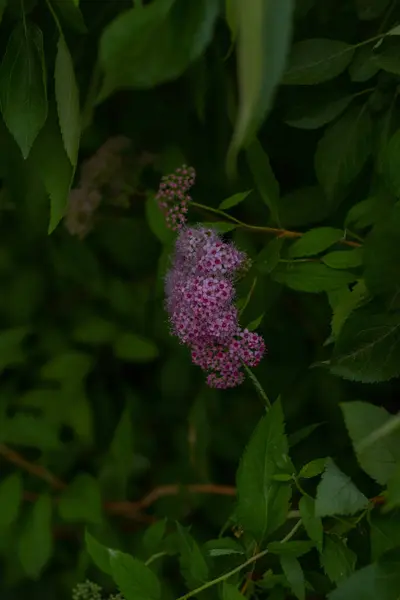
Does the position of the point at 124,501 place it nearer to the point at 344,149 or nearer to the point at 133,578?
the point at 133,578

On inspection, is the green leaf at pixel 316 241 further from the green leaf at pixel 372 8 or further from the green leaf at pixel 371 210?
the green leaf at pixel 372 8

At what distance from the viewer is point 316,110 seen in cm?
65

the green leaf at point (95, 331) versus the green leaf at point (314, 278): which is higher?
the green leaf at point (314, 278)

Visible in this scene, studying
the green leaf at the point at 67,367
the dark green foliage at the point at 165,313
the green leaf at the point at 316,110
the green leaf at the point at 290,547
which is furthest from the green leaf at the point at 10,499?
the green leaf at the point at 316,110

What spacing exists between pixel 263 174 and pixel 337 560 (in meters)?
0.28

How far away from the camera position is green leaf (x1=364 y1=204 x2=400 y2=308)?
1.75 feet

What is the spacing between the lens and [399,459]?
0.51 m

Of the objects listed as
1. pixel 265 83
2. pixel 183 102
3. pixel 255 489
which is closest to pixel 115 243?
pixel 183 102

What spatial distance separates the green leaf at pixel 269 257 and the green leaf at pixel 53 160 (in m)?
0.14

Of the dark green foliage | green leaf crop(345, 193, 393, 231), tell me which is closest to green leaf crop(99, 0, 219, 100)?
the dark green foliage

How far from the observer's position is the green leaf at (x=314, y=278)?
1.96 feet

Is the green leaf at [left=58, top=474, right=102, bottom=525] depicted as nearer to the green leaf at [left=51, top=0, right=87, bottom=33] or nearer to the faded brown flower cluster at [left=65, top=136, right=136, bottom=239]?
the faded brown flower cluster at [left=65, top=136, right=136, bottom=239]

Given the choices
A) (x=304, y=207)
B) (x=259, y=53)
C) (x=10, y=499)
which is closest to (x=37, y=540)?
(x=10, y=499)

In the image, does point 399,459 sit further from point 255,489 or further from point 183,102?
point 183,102
